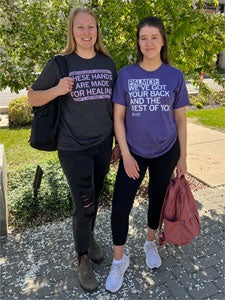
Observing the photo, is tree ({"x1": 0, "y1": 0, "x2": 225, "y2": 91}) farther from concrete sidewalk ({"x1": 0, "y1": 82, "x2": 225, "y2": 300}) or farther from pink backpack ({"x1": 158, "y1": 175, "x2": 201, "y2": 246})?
concrete sidewalk ({"x1": 0, "y1": 82, "x2": 225, "y2": 300})

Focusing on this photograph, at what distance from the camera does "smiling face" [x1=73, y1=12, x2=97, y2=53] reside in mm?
2271

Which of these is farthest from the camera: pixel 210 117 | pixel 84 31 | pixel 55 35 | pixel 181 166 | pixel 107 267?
pixel 210 117

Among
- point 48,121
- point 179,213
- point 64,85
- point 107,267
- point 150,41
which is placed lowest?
point 107,267

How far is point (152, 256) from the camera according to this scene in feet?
9.40

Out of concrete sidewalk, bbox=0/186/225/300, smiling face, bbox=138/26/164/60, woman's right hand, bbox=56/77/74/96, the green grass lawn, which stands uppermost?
smiling face, bbox=138/26/164/60

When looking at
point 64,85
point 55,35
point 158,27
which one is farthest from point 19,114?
point 158,27

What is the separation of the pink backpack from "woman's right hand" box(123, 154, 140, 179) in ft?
1.20

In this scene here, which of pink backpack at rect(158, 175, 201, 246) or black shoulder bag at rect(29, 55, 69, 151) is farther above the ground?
black shoulder bag at rect(29, 55, 69, 151)

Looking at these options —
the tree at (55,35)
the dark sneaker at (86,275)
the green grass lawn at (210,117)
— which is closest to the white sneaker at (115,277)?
the dark sneaker at (86,275)

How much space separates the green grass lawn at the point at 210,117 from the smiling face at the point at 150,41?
580 centimetres

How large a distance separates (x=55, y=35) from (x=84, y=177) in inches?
78.9

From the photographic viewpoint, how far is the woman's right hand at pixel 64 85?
2.17 m

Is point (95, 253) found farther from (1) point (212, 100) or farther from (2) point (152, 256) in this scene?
(1) point (212, 100)

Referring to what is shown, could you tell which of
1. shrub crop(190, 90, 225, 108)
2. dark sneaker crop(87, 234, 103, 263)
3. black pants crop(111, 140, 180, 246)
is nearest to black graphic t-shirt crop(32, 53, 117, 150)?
black pants crop(111, 140, 180, 246)
